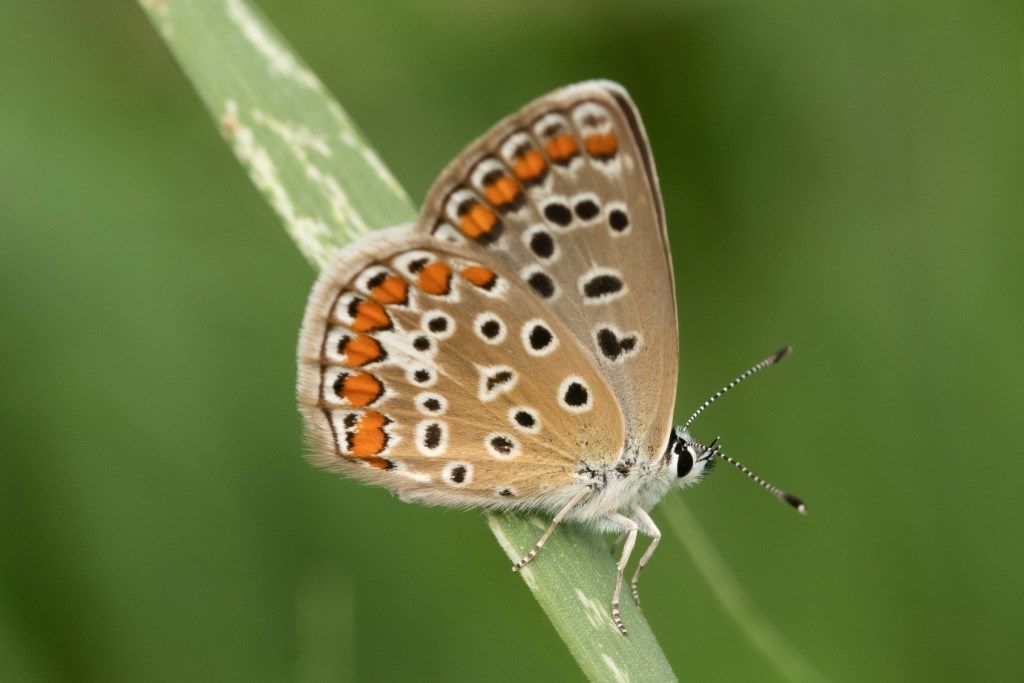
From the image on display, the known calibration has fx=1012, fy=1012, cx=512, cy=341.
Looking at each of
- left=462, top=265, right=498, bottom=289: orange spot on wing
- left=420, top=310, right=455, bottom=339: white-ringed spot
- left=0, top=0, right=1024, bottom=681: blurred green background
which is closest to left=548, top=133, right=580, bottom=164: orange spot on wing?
left=462, top=265, right=498, bottom=289: orange spot on wing

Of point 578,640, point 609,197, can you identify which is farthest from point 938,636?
point 609,197

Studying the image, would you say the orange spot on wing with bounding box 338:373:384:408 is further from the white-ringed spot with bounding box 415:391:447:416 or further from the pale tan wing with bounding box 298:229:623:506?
the white-ringed spot with bounding box 415:391:447:416

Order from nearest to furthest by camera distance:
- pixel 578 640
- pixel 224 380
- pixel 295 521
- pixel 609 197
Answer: pixel 578 640
pixel 609 197
pixel 295 521
pixel 224 380

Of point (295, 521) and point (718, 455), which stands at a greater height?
point (295, 521)

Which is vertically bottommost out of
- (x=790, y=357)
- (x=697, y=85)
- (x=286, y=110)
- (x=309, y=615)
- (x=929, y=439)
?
(x=929, y=439)

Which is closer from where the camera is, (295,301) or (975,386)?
(975,386)

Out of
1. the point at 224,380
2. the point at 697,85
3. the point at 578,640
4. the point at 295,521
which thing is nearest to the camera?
the point at 578,640

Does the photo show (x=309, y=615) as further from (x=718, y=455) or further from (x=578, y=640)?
(x=718, y=455)

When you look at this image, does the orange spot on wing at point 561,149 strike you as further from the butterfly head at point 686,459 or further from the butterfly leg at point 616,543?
the butterfly leg at point 616,543
